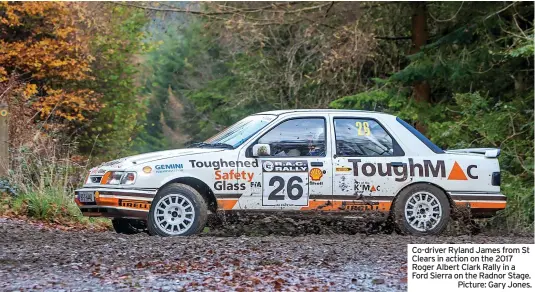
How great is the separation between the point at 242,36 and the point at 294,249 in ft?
54.2

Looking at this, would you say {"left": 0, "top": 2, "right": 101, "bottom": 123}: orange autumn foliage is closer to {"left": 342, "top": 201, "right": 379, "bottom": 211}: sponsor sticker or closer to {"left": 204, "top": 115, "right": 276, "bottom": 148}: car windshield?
{"left": 204, "top": 115, "right": 276, "bottom": 148}: car windshield

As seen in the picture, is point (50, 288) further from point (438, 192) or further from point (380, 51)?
point (380, 51)

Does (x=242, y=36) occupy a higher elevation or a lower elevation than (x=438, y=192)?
higher

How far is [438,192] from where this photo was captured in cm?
1195

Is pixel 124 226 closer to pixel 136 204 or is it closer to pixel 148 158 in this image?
pixel 136 204

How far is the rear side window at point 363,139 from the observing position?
11.9 m

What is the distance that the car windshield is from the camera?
11805 millimetres

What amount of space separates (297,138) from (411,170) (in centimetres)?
149

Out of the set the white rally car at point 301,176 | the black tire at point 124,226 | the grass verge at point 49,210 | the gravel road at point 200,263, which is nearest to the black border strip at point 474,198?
the white rally car at point 301,176

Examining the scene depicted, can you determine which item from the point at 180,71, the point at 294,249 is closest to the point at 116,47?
the point at 294,249

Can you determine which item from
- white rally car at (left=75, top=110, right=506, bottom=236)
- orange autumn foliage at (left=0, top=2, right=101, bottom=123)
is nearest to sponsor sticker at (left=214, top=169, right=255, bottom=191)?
white rally car at (left=75, top=110, right=506, bottom=236)

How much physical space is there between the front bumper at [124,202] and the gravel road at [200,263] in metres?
0.36

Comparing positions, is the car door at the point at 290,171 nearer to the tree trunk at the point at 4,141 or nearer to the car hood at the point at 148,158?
the car hood at the point at 148,158

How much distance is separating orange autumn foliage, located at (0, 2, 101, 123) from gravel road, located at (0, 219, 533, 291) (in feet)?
44.3
